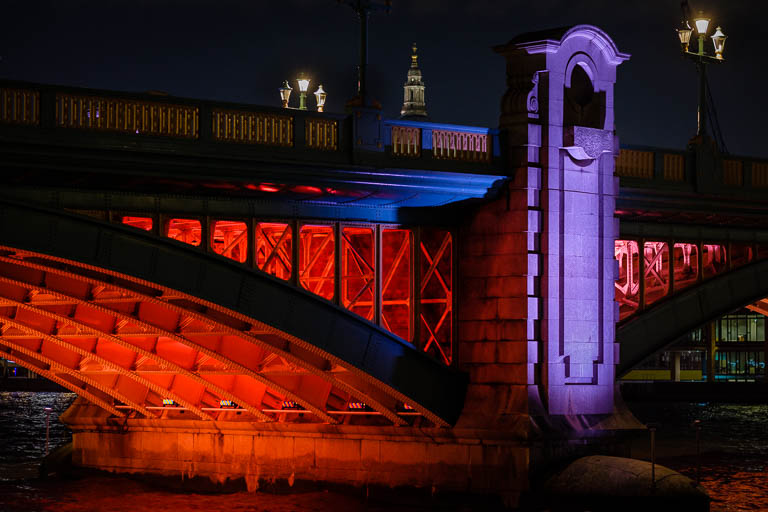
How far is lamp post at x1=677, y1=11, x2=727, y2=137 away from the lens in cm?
3784

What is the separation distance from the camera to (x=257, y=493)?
37812mm

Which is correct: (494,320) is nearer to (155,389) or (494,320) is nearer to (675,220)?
(675,220)

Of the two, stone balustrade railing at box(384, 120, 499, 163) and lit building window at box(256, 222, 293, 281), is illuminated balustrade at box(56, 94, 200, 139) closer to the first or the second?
lit building window at box(256, 222, 293, 281)

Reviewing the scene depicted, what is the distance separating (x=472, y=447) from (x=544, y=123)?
7655 millimetres

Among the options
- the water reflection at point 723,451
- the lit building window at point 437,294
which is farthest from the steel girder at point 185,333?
the water reflection at point 723,451

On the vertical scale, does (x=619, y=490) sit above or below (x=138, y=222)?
below

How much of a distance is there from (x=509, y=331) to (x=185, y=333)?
7581 mm

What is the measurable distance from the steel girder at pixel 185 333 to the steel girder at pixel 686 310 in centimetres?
626

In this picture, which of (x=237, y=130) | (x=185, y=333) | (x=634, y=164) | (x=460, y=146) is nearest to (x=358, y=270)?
(x=460, y=146)

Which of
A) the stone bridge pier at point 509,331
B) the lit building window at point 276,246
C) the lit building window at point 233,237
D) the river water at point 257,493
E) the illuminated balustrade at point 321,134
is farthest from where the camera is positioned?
the river water at point 257,493

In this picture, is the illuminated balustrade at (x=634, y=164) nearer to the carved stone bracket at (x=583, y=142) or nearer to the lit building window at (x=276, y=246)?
the carved stone bracket at (x=583, y=142)

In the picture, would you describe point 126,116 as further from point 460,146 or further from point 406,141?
point 460,146

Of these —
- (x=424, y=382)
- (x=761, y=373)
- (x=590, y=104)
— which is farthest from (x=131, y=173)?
(x=761, y=373)

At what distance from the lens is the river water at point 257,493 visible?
36.4 metres
